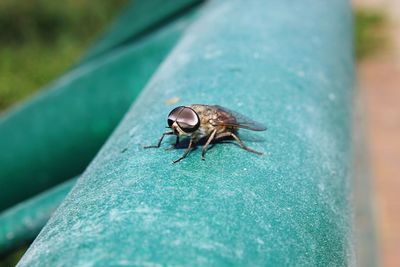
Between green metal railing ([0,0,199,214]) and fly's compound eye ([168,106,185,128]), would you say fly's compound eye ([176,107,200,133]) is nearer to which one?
fly's compound eye ([168,106,185,128])

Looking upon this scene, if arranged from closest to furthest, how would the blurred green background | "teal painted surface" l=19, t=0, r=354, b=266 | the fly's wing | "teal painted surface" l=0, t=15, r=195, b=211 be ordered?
"teal painted surface" l=19, t=0, r=354, b=266
the fly's wing
"teal painted surface" l=0, t=15, r=195, b=211
the blurred green background

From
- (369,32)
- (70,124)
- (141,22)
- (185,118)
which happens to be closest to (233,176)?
(185,118)

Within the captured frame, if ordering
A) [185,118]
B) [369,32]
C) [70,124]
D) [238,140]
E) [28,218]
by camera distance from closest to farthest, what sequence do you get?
[238,140]
[185,118]
[28,218]
[70,124]
[369,32]

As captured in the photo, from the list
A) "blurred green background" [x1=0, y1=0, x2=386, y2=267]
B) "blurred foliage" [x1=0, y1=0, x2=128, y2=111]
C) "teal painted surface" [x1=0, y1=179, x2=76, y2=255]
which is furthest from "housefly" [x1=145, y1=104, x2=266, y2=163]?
"blurred foliage" [x1=0, y1=0, x2=128, y2=111]

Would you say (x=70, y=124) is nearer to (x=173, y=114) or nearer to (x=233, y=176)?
(x=173, y=114)

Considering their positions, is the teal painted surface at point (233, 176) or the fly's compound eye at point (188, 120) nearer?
the teal painted surface at point (233, 176)

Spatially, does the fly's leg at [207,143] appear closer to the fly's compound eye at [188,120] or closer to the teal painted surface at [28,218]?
the fly's compound eye at [188,120]

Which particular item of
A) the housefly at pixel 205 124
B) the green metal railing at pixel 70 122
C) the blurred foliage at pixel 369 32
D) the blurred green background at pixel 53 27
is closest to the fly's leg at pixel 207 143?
the housefly at pixel 205 124
